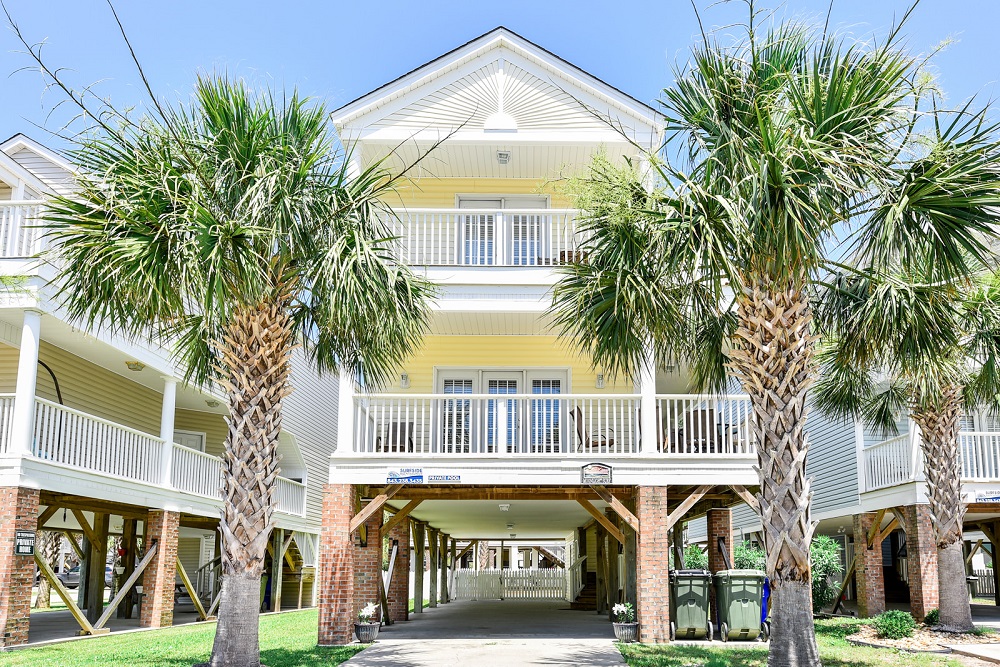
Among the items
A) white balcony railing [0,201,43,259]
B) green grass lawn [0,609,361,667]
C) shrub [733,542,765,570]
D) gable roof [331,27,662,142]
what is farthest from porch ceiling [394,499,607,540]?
white balcony railing [0,201,43,259]

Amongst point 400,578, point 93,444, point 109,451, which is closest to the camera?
point 93,444

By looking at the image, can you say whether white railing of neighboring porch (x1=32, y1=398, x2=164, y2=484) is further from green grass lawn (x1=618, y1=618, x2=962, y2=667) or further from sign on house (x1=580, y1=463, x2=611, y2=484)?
green grass lawn (x1=618, y1=618, x2=962, y2=667)

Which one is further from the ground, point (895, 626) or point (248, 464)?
point (248, 464)

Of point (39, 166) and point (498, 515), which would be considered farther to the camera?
point (498, 515)

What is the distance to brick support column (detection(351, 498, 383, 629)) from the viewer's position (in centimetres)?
1702

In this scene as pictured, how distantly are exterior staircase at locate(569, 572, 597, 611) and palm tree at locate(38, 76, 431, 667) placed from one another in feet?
55.7

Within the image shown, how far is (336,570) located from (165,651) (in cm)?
277

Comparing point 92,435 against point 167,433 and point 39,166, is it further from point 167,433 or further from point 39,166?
point 39,166

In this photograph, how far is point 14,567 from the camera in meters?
13.8

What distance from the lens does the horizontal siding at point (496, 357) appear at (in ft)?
61.0

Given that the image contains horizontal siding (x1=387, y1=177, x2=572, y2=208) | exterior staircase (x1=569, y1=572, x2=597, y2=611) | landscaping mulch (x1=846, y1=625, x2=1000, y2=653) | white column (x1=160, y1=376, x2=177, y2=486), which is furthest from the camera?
exterior staircase (x1=569, y1=572, x2=597, y2=611)

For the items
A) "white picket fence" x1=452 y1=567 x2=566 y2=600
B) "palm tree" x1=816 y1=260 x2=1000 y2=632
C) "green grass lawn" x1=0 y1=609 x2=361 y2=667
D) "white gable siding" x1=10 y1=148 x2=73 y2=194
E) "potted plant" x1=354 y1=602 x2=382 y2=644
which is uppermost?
"white gable siding" x1=10 y1=148 x2=73 y2=194

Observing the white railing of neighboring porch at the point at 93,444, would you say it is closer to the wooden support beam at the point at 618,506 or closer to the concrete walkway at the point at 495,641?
the concrete walkway at the point at 495,641

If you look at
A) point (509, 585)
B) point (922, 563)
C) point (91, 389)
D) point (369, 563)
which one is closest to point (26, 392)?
point (91, 389)
